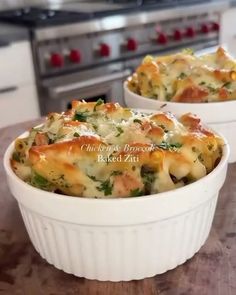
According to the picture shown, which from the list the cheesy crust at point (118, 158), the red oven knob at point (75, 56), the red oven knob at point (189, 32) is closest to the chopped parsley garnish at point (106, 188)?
the cheesy crust at point (118, 158)

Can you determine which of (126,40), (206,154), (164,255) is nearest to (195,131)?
(206,154)

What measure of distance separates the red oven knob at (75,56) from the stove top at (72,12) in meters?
0.10

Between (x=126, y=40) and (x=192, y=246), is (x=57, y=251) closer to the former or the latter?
(x=192, y=246)

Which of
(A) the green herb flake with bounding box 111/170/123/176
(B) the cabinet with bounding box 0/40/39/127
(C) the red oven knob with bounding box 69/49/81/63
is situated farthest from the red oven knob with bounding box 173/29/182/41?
(A) the green herb flake with bounding box 111/170/123/176

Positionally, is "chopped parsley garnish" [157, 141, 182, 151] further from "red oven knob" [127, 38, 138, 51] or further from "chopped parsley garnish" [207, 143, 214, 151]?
"red oven knob" [127, 38, 138, 51]

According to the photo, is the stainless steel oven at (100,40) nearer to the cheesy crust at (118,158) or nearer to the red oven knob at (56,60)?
the red oven knob at (56,60)

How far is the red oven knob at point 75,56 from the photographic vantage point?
1.66 metres

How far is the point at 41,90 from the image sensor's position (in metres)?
1.63

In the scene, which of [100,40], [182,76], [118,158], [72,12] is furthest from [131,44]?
[118,158]

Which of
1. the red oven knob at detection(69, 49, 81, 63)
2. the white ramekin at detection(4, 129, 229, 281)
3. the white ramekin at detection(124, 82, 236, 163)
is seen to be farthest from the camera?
the red oven knob at detection(69, 49, 81, 63)

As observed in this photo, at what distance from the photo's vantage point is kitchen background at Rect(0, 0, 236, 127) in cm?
157

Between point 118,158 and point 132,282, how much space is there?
0.44ft

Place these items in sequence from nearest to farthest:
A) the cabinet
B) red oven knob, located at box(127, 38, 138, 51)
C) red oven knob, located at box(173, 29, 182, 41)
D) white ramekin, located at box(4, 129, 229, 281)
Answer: white ramekin, located at box(4, 129, 229, 281), the cabinet, red oven knob, located at box(127, 38, 138, 51), red oven knob, located at box(173, 29, 182, 41)

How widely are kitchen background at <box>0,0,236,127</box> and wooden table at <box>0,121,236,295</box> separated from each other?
106 cm
